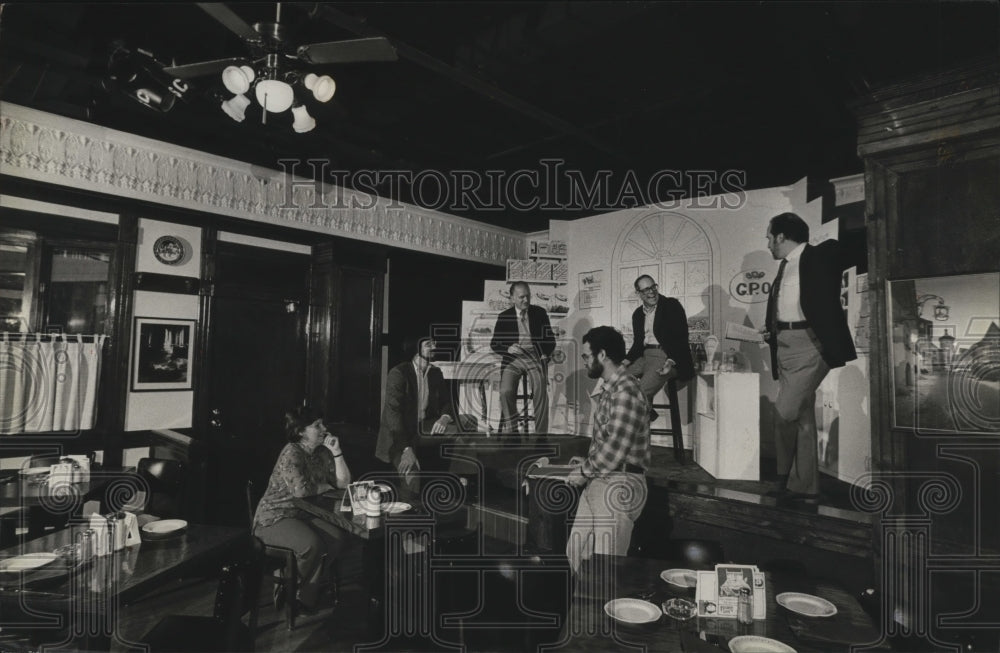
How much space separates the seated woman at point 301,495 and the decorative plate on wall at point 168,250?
2661 mm

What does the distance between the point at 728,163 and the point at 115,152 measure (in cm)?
642

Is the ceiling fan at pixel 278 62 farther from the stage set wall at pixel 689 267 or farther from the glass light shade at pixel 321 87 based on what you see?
the stage set wall at pixel 689 267

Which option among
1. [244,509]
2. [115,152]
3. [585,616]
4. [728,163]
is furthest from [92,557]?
[728,163]

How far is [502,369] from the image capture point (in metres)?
7.18

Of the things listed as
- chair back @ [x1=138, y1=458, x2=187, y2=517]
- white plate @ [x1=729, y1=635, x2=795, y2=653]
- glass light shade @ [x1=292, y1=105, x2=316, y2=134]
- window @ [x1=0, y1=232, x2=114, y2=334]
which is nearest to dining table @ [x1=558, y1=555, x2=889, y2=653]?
white plate @ [x1=729, y1=635, x2=795, y2=653]

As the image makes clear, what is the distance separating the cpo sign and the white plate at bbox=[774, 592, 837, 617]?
430cm

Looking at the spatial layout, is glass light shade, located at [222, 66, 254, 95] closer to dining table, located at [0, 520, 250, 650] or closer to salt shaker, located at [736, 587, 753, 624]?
dining table, located at [0, 520, 250, 650]

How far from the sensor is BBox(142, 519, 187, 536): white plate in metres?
3.29

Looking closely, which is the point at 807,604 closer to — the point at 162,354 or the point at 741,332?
the point at 741,332

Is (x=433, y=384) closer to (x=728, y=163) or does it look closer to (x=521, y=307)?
(x=521, y=307)

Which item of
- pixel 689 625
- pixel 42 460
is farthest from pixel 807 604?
pixel 42 460

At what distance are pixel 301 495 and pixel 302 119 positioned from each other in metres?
2.86

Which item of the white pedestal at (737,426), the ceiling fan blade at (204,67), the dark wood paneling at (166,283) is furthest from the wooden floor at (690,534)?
the ceiling fan blade at (204,67)

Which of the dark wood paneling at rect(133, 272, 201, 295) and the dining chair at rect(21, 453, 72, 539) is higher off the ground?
the dark wood paneling at rect(133, 272, 201, 295)
